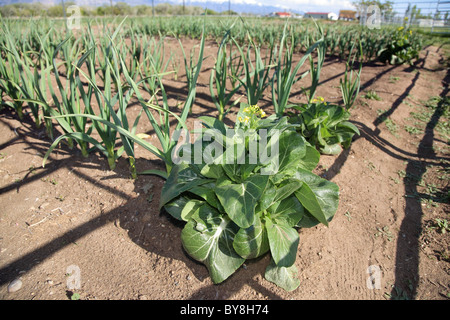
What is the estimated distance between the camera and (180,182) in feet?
4.72

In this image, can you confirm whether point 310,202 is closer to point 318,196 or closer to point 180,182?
point 318,196

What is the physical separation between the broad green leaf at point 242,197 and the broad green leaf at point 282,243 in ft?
0.63

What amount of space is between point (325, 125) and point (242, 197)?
4.08 ft

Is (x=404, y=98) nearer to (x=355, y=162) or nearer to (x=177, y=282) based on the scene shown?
(x=355, y=162)

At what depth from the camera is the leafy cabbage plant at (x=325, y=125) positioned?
210cm

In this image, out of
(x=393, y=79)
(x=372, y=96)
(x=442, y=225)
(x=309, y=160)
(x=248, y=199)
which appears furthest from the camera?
(x=393, y=79)

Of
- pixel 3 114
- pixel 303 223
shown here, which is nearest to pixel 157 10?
pixel 3 114

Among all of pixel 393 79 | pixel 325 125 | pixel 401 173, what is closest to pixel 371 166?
pixel 401 173

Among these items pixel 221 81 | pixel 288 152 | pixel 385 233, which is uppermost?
pixel 221 81

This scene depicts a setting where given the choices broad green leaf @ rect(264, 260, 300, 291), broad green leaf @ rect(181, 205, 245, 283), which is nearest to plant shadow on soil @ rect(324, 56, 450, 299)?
broad green leaf @ rect(264, 260, 300, 291)

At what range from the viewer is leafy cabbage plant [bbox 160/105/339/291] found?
4.16 ft

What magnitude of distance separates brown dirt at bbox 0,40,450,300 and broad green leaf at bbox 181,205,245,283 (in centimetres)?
13

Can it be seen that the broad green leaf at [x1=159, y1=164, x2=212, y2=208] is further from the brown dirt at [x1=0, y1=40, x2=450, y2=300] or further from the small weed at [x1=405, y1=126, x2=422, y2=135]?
the small weed at [x1=405, y1=126, x2=422, y2=135]

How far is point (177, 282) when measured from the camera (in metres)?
1.36
